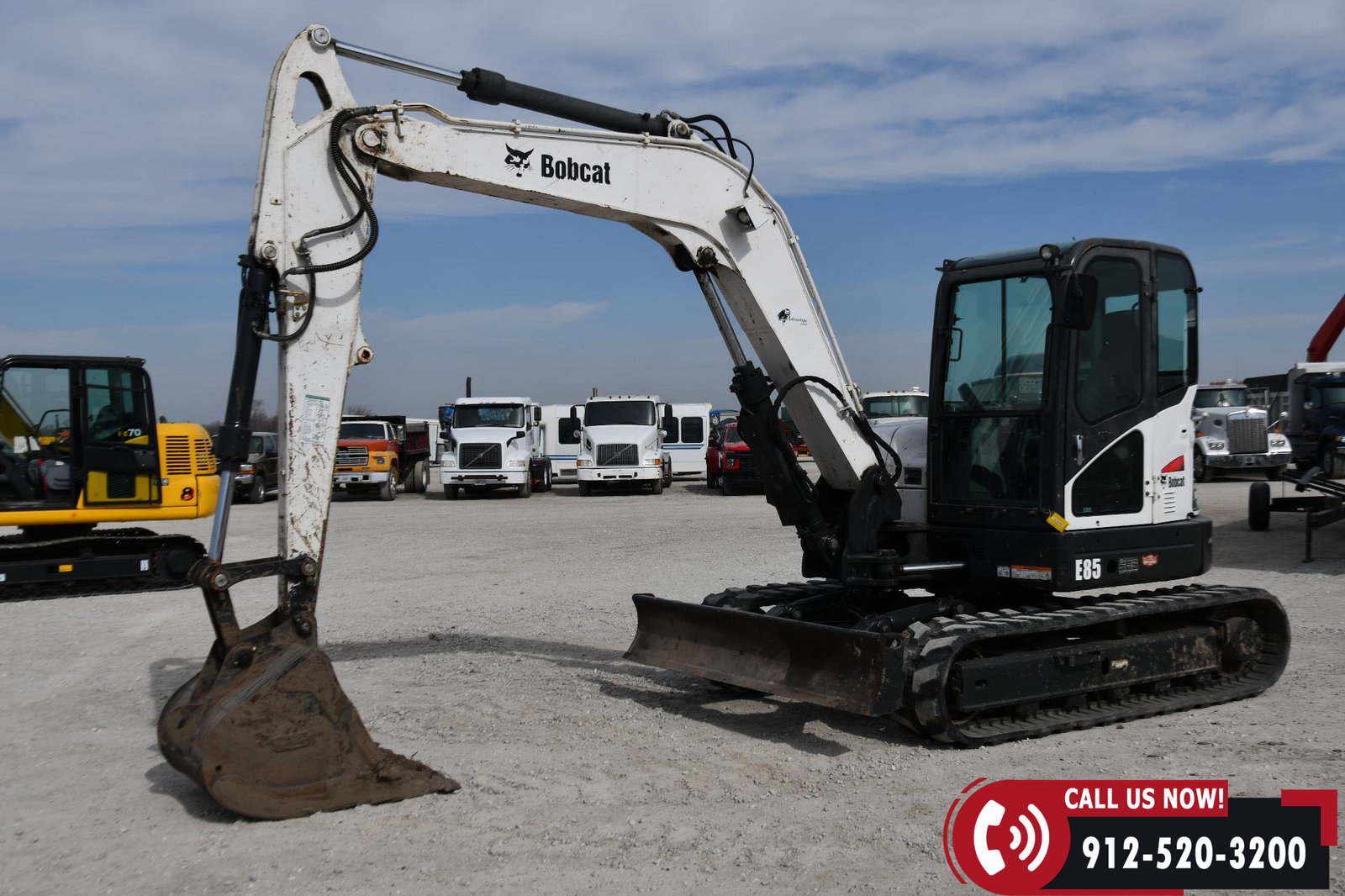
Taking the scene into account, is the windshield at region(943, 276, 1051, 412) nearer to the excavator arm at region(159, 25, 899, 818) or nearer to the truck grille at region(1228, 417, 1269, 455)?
the excavator arm at region(159, 25, 899, 818)

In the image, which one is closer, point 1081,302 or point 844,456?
point 1081,302

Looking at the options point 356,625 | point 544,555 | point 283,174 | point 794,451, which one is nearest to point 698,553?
point 544,555

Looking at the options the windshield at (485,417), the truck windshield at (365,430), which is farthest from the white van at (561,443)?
the truck windshield at (365,430)

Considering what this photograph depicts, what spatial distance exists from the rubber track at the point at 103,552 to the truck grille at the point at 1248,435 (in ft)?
64.7

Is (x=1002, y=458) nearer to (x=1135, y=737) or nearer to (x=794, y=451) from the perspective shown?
(x=794, y=451)

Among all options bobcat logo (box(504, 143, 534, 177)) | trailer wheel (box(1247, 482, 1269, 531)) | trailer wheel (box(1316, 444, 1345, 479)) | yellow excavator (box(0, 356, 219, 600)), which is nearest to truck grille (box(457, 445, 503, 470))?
yellow excavator (box(0, 356, 219, 600))

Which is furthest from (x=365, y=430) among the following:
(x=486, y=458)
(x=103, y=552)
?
(x=103, y=552)

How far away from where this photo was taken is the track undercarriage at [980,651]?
6793 mm

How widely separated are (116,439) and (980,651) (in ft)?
37.5

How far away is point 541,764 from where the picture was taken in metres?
6.50

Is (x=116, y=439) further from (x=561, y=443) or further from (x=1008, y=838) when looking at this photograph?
(x=561, y=443)

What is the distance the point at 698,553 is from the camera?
16328mm

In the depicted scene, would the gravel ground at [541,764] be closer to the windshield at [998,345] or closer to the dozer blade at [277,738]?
the dozer blade at [277,738]

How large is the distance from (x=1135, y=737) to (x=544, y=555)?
35.2ft
